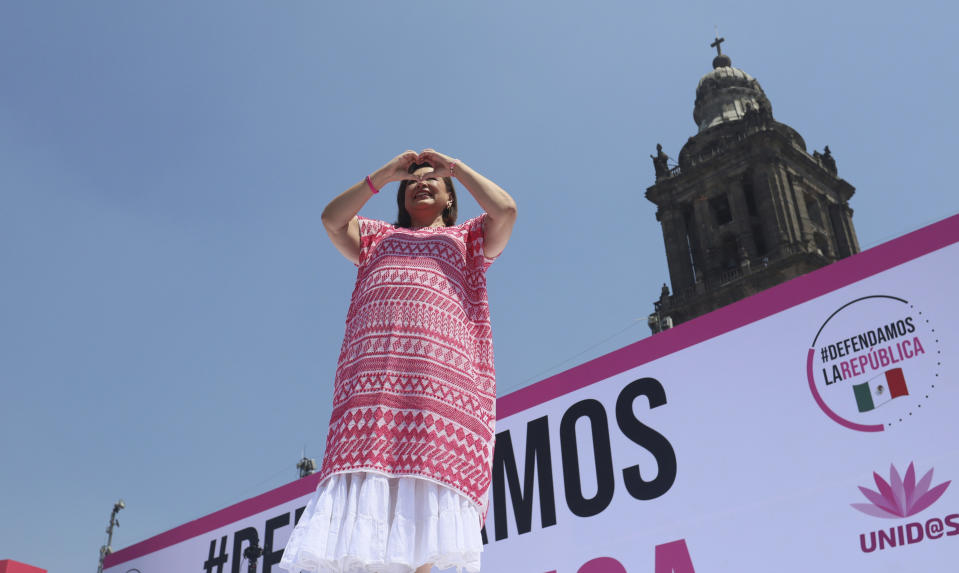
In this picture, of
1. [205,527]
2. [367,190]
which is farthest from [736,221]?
[367,190]

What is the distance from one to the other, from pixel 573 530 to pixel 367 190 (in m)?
3.09

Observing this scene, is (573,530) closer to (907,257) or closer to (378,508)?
(907,257)

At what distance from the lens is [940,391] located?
3516 millimetres

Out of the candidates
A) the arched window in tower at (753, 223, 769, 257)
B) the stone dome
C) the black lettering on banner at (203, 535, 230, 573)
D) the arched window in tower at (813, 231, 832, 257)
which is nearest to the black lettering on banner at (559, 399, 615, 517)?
the black lettering on banner at (203, 535, 230, 573)

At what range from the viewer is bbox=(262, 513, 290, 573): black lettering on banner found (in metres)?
6.42

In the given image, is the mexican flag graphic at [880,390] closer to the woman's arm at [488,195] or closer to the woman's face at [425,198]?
the woman's arm at [488,195]

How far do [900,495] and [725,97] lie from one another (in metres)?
34.0

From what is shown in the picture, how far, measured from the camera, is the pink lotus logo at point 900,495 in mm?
3398

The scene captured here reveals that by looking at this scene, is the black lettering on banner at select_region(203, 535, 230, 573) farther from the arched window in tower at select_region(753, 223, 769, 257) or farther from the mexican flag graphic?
the arched window in tower at select_region(753, 223, 769, 257)

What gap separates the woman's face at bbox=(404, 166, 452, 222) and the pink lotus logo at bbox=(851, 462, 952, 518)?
8.13 feet

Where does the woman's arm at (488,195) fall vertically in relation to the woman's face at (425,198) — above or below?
below

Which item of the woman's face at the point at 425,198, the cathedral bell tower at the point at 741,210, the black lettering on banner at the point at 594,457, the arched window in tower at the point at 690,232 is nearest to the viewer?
the woman's face at the point at 425,198

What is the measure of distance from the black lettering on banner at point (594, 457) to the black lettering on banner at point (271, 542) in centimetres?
275

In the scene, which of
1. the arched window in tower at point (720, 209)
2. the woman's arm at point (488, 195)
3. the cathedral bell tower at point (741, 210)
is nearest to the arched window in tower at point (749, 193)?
the cathedral bell tower at point (741, 210)
